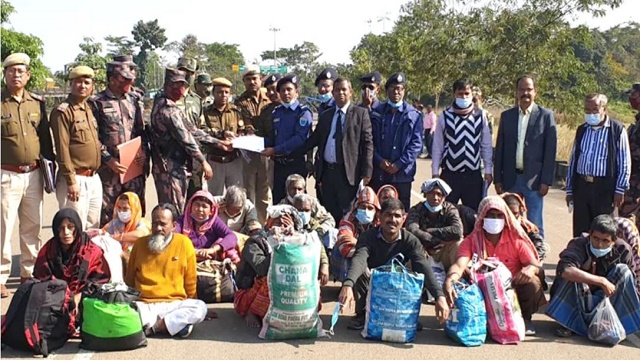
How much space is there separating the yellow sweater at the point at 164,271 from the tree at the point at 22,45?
19060mm

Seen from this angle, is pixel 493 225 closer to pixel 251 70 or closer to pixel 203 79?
pixel 251 70

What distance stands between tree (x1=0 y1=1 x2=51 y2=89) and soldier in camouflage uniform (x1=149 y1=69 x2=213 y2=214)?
17435 mm

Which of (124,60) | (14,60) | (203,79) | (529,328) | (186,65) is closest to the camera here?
(529,328)

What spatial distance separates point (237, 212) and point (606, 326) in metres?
3.58

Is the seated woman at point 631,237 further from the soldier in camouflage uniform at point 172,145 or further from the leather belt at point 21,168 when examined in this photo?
the leather belt at point 21,168

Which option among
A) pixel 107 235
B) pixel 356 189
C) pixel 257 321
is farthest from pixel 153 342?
pixel 356 189

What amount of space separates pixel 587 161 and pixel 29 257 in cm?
541

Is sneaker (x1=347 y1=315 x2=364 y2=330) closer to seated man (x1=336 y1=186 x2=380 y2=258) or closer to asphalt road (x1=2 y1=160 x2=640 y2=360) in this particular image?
asphalt road (x1=2 y1=160 x2=640 y2=360)

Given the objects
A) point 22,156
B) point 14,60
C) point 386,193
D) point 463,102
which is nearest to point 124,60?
point 14,60

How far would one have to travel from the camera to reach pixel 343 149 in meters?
7.41

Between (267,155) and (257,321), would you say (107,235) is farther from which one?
(267,155)

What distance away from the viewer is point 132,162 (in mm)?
7062

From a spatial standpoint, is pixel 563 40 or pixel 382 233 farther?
pixel 563 40

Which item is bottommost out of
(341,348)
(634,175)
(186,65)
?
(341,348)
